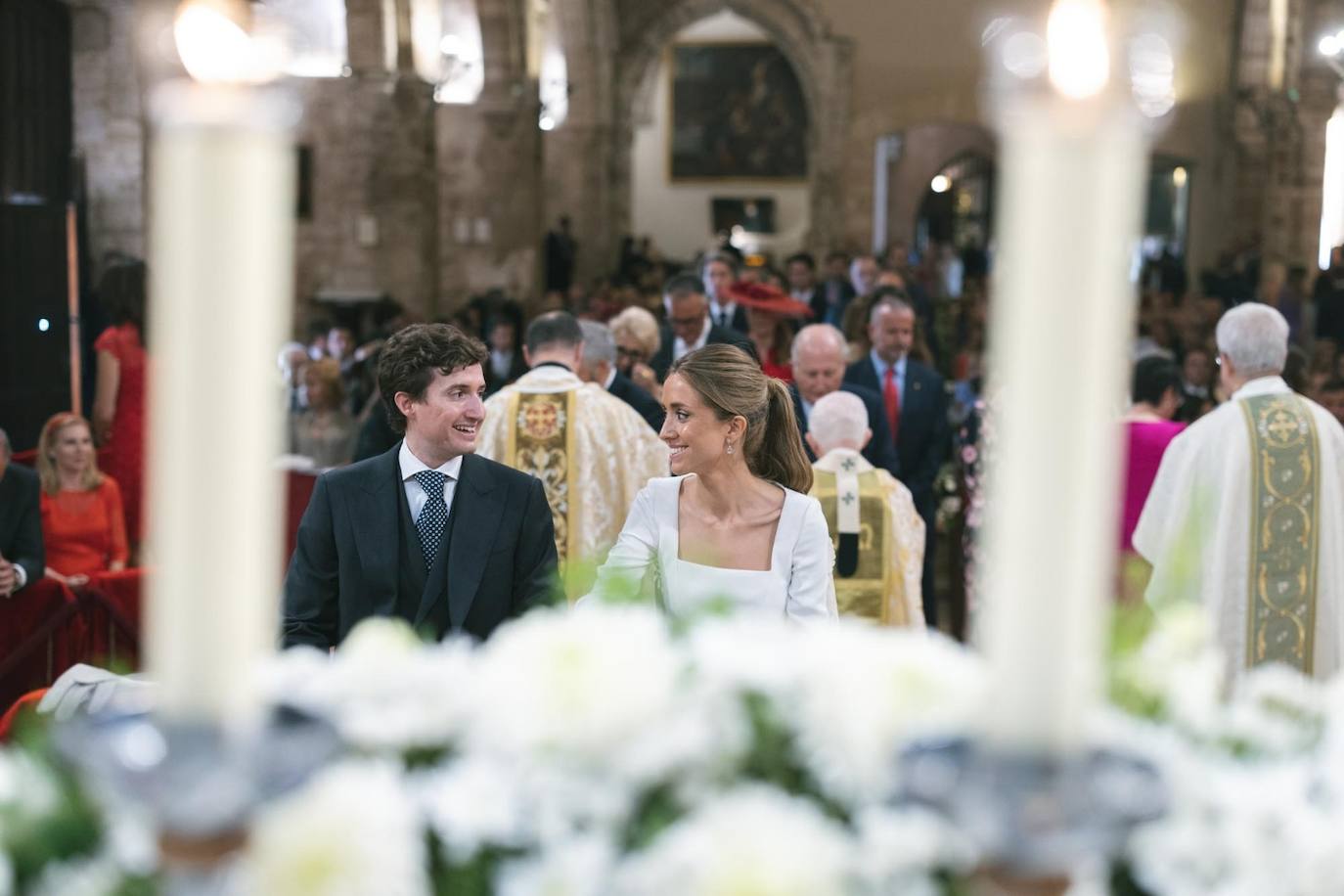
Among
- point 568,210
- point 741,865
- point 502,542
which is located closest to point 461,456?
point 502,542

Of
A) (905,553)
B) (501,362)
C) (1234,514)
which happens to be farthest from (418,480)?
(501,362)

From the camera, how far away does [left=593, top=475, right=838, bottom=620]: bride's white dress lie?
3.52m

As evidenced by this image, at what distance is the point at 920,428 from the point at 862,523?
220cm

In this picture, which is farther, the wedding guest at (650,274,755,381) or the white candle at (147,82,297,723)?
the wedding guest at (650,274,755,381)

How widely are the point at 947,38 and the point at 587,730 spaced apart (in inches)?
914

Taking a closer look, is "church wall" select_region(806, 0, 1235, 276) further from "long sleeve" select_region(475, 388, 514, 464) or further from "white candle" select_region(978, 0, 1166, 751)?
"white candle" select_region(978, 0, 1166, 751)

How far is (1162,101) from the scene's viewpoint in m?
1.13

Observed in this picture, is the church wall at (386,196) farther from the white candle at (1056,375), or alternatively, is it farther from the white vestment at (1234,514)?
the white candle at (1056,375)

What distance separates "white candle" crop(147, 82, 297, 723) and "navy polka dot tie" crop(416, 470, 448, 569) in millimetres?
2835

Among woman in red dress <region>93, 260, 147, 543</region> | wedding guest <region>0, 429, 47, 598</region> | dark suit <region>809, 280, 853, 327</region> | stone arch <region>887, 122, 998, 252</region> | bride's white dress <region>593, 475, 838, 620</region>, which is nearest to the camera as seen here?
bride's white dress <region>593, 475, 838, 620</region>

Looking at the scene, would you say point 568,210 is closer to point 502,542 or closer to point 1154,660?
point 502,542

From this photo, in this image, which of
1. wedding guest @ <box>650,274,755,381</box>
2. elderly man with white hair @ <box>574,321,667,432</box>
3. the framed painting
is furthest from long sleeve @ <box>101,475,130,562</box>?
the framed painting

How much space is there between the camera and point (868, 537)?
566 centimetres

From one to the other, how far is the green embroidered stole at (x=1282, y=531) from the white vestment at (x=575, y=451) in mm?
1986
